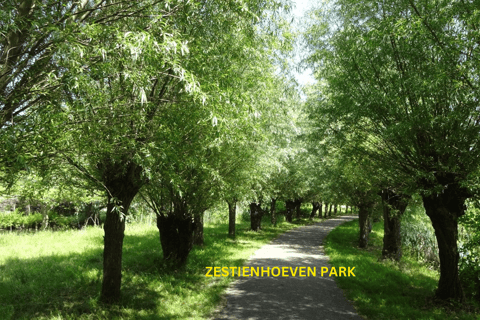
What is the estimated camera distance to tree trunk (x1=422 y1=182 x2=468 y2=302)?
807 cm

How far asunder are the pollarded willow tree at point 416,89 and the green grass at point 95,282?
607 cm

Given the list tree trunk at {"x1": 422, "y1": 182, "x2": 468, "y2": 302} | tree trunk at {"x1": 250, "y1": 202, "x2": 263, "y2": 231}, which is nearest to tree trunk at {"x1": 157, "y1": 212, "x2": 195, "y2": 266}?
tree trunk at {"x1": 422, "y1": 182, "x2": 468, "y2": 302}

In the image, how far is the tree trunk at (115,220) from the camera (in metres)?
7.36

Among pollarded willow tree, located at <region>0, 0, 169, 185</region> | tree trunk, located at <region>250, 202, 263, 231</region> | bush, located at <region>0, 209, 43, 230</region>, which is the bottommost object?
bush, located at <region>0, 209, 43, 230</region>

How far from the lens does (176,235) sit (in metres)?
10.9

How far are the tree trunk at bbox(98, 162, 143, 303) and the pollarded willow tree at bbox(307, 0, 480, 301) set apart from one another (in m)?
5.51

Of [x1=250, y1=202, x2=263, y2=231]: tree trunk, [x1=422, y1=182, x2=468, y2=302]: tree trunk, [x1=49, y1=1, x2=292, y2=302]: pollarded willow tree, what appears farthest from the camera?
[x1=250, y1=202, x2=263, y2=231]: tree trunk

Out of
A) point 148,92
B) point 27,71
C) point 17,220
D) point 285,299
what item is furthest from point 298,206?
point 27,71

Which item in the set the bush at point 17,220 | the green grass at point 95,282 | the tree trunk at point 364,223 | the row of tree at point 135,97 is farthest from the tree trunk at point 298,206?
the bush at point 17,220

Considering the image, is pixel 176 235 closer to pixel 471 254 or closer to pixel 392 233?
pixel 471 254

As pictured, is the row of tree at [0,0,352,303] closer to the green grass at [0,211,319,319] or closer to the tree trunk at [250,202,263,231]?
the green grass at [0,211,319,319]

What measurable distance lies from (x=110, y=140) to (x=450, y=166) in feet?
24.2

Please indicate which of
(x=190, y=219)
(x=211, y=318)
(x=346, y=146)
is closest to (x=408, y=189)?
(x=346, y=146)

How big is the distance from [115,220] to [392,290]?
821 centimetres
